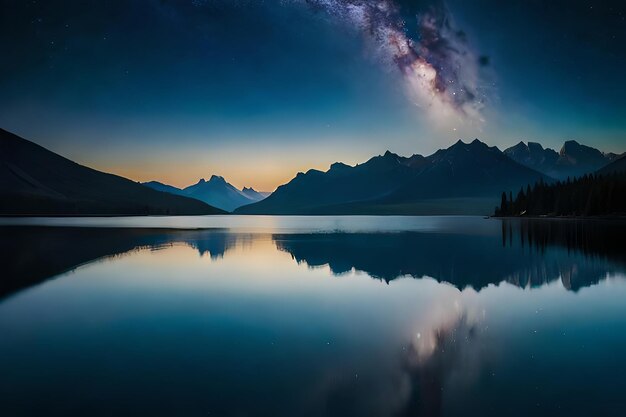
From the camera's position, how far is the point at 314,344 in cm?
1462

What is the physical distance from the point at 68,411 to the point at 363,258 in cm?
3432

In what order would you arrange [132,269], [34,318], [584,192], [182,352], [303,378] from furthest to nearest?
[584,192]
[132,269]
[34,318]
[182,352]
[303,378]

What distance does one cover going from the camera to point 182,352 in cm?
1373

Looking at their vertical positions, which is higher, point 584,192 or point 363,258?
point 584,192

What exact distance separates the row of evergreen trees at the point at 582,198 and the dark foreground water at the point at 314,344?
129577mm

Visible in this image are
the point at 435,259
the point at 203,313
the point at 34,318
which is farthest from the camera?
the point at 435,259

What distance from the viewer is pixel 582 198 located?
15212cm

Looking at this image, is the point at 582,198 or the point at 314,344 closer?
the point at 314,344

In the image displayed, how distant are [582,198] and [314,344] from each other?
168m

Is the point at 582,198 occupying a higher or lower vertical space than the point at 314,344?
higher

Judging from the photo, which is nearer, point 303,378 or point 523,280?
point 303,378

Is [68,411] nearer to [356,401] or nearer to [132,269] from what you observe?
[356,401]

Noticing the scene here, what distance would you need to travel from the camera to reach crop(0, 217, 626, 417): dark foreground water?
9.91 m

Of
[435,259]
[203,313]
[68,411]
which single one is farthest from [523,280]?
[68,411]
